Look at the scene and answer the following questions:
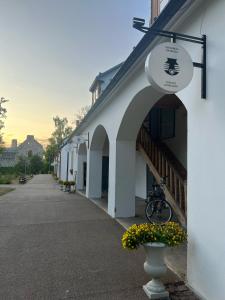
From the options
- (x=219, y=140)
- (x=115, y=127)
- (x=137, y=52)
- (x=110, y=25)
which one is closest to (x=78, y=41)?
(x=110, y=25)

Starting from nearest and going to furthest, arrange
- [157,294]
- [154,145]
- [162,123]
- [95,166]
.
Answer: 1. [157,294]
2. [154,145]
3. [162,123]
4. [95,166]

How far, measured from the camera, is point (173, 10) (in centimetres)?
368

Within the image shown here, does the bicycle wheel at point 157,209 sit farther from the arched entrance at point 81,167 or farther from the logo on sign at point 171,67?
the arched entrance at point 81,167

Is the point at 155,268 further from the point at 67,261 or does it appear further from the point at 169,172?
the point at 169,172

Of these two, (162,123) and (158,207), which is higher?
(162,123)

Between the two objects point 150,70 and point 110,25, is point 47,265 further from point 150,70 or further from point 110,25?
point 110,25

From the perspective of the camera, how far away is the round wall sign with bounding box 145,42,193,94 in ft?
10.4

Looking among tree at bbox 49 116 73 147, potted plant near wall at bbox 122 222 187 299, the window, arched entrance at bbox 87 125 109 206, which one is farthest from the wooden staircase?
tree at bbox 49 116 73 147

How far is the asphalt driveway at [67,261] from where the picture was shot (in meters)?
3.37

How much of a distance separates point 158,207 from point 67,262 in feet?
11.7

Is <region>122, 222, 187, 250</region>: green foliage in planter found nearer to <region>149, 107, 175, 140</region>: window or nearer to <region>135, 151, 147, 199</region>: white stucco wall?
<region>149, 107, 175, 140</region>: window

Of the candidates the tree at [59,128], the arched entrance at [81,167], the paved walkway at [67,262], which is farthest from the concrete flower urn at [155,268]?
the tree at [59,128]

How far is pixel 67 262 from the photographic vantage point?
4344 mm

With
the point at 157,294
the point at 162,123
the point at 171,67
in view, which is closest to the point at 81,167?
the point at 162,123
